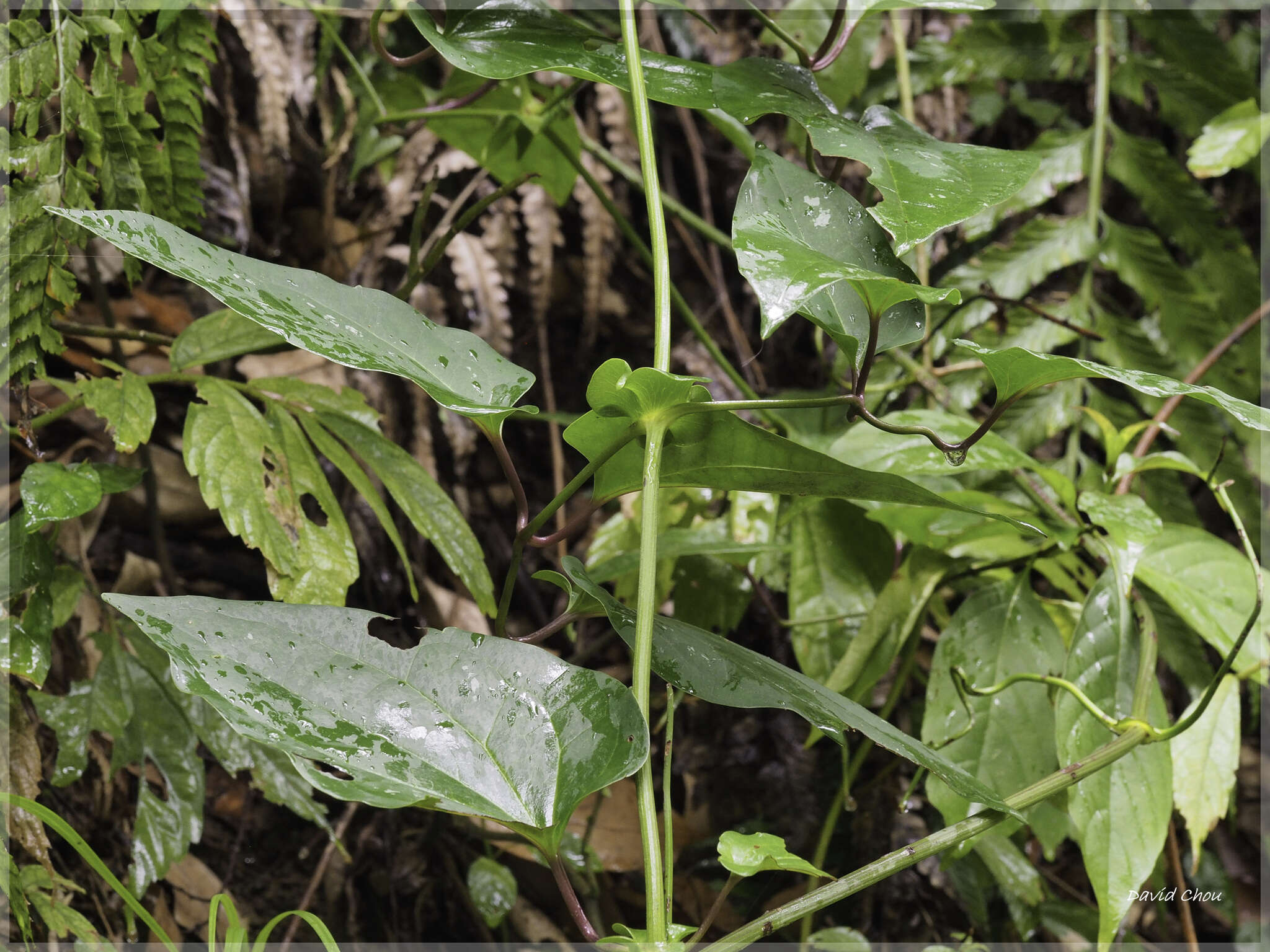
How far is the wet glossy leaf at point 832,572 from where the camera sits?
92cm

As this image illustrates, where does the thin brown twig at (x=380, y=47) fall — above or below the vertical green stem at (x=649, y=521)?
above

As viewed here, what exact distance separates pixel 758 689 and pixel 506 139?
754mm

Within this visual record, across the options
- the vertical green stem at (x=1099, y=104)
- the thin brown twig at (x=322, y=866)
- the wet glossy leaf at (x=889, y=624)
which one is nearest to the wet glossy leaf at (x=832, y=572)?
the wet glossy leaf at (x=889, y=624)

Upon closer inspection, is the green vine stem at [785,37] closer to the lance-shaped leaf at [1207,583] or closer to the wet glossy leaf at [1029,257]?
the lance-shaped leaf at [1207,583]

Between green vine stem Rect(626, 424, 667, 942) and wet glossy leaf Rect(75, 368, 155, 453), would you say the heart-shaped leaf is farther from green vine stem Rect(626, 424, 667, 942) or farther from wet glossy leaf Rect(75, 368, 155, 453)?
green vine stem Rect(626, 424, 667, 942)

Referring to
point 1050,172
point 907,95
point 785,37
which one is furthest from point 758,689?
point 1050,172

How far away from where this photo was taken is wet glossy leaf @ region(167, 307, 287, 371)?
2.56 ft

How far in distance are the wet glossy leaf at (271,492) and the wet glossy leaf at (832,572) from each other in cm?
49

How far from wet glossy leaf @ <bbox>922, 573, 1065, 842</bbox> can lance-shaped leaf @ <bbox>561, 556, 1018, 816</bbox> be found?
26 cm

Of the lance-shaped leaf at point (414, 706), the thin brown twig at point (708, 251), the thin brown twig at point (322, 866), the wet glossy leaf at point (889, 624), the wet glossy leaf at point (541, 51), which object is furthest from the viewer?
the thin brown twig at point (708, 251)

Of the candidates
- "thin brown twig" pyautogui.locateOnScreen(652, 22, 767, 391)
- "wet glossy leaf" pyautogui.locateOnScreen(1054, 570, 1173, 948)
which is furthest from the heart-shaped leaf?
"thin brown twig" pyautogui.locateOnScreen(652, 22, 767, 391)

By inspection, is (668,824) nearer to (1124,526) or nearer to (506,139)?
(1124,526)

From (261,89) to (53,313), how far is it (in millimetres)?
639

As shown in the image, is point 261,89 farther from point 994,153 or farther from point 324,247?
point 994,153
